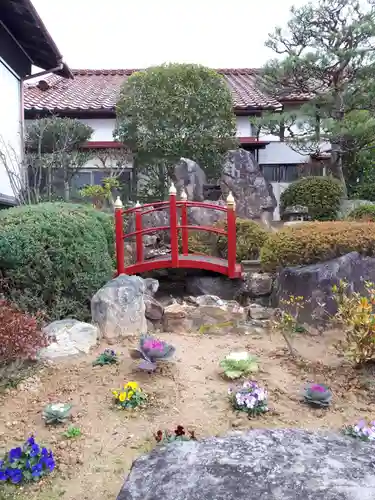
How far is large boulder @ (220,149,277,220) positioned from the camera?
10750mm

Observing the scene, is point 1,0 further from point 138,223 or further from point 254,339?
point 254,339

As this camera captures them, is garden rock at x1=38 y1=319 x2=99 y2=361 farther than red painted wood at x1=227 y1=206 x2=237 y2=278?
No

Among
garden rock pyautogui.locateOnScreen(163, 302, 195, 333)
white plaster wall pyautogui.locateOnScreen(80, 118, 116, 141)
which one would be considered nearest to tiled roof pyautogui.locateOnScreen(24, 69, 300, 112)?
white plaster wall pyautogui.locateOnScreen(80, 118, 116, 141)

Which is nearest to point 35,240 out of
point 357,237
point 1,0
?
point 357,237

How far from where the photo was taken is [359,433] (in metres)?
2.76

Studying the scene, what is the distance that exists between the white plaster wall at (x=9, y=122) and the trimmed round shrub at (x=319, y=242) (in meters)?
4.68

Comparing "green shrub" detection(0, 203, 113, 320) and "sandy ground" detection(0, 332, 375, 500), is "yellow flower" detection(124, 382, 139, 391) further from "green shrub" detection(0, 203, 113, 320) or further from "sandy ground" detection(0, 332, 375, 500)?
"green shrub" detection(0, 203, 113, 320)

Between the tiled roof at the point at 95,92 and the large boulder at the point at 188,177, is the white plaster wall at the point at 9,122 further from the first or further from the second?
the tiled roof at the point at 95,92

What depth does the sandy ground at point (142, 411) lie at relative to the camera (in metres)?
2.71

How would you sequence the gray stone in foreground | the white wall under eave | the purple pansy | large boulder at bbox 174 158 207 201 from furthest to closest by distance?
1. the white wall under eave
2. large boulder at bbox 174 158 207 201
3. the purple pansy
4. the gray stone in foreground

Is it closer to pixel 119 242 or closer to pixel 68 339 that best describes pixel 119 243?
pixel 119 242

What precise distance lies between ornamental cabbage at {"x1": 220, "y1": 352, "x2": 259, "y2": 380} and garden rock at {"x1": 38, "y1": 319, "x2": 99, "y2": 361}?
1350 mm

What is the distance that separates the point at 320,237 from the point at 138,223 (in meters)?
3.04

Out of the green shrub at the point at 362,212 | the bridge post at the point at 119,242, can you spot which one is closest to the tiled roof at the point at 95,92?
the green shrub at the point at 362,212
